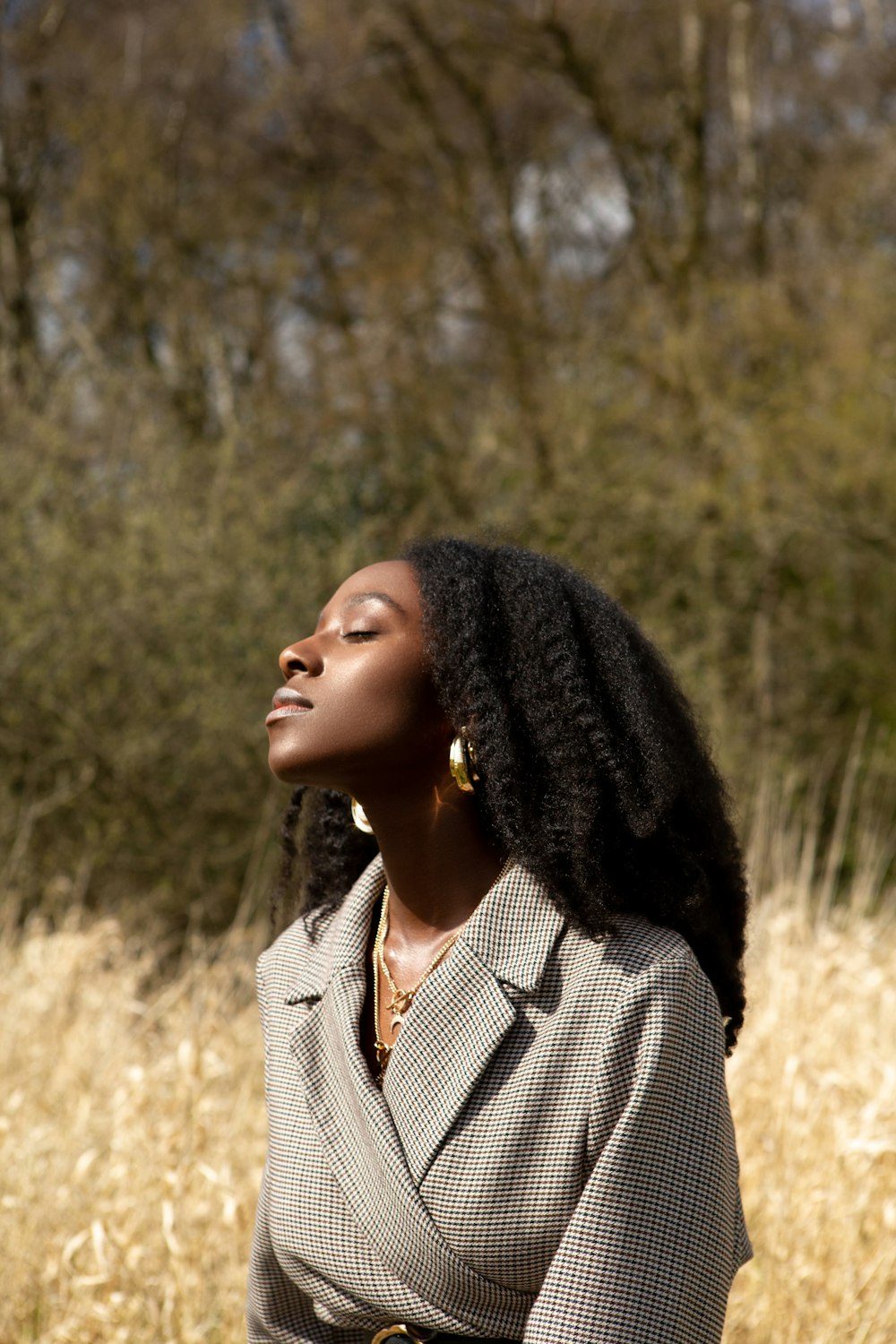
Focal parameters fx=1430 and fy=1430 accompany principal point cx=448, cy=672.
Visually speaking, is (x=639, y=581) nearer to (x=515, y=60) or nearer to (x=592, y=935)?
(x=515, y=60)

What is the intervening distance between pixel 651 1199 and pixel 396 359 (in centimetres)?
810

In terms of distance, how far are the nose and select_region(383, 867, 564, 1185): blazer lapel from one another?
0.36m

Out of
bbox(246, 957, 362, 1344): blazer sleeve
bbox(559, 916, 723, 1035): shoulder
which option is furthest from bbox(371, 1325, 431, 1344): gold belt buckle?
bbox(559, 916, 723, 1035): shoulder

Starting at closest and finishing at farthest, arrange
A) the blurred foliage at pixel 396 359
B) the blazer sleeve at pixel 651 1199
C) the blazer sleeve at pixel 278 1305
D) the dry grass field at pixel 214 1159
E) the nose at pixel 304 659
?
the blazer sleeve at pixel 651 1199 → the nose at pixel 304 659 → the blazer sleeve at pixel 278 1305 → the dry grass field at pixel 214 1159 → the blurred foliage at pixel 396 359

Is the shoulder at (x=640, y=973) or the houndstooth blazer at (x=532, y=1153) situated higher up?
the shoulder at (x=640, y=973)

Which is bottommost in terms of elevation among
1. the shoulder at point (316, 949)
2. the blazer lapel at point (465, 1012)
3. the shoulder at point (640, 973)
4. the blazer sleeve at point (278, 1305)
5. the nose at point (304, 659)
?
the blazer sleeve at point (278, 1305)

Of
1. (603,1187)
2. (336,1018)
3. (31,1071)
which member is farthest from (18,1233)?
(603,1187)

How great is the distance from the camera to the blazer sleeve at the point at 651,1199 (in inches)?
61.5

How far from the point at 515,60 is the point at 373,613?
8303 mm

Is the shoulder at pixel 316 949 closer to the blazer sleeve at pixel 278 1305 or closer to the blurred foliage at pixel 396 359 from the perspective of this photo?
the blazer sleeve at pixel 278 1305

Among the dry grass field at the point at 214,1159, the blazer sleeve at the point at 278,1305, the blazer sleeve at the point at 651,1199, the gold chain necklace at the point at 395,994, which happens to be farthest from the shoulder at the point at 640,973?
the dry grass field at the point at 214,1159

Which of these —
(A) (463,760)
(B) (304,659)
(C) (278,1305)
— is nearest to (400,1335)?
(C) (278,1305)

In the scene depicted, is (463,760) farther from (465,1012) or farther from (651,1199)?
(651,1199)

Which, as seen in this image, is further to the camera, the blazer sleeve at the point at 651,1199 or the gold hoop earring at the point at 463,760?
the gold hoop earring at the point at 463,760
